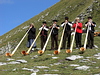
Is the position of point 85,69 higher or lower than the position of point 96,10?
lower

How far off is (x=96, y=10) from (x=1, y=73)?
41.3m

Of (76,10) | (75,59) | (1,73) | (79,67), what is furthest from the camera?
(76,10)

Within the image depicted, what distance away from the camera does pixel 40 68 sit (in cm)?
902

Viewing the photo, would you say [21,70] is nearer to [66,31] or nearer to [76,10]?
[66,31]

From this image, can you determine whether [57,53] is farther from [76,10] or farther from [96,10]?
[76,10]

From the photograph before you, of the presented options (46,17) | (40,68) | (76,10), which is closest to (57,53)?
(40,68)

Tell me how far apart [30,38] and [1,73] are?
8.08 metres

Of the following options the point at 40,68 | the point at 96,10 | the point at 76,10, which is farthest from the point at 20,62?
the point at 76,10

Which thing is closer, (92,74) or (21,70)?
(92,74)

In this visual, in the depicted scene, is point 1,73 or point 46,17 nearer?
point 1,73

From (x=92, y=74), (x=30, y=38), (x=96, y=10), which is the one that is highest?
(x=96, y=10)

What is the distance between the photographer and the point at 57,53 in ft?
40.3

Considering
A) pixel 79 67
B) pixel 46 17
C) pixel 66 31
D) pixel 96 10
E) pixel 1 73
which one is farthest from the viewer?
pixel 46 17

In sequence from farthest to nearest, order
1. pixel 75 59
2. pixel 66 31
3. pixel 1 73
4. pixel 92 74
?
pixel 66 31 → pixel 75 59 → pixel 1 73 → pixel 92 74
